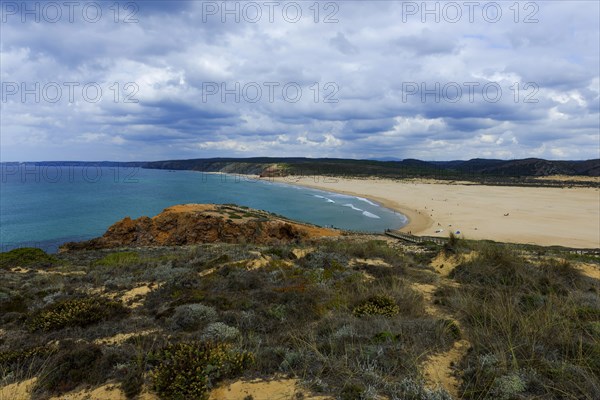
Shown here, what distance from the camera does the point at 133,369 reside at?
5039 millimetres

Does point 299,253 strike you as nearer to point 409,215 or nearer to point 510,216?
point 409,215

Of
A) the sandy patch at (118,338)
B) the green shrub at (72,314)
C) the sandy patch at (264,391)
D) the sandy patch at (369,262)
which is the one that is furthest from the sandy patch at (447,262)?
the green shrub at (72,314)

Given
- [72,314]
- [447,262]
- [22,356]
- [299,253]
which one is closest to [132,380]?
[22,356]

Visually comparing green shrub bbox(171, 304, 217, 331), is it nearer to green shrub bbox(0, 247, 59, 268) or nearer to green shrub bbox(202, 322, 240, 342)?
green shrub bbox(202, 322, 240, 342)

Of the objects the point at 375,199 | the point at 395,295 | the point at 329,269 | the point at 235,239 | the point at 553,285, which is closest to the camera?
the point at 395,295

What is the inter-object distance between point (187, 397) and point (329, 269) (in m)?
7.67

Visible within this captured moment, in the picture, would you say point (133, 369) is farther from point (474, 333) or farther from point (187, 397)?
point (474, 333)

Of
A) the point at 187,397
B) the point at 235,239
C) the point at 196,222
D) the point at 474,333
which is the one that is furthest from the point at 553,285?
the point at 196,222

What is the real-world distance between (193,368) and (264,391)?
110 cm

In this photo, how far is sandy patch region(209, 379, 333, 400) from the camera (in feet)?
14.1

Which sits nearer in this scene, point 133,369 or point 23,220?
point 133,369

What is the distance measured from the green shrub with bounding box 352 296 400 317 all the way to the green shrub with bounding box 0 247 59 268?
56.9 ft

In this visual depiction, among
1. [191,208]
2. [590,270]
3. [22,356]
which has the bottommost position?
[590,270]

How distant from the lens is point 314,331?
6.27 metres
